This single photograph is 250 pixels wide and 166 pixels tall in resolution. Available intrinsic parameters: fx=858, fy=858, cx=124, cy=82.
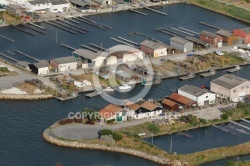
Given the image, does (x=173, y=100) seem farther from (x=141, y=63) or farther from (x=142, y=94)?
(x=141, y=63)

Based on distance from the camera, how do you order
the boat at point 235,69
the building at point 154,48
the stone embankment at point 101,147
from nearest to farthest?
the stone embankment at point 101,147 < the boat at point 235,69 < the building at point 154,48

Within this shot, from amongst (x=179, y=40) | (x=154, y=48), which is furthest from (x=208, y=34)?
(x=154, y=48)

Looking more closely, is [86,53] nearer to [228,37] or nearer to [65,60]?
[65,60]

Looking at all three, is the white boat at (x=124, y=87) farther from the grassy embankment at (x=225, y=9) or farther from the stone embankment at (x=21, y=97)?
the grassy embankment at (x=225, y=9)

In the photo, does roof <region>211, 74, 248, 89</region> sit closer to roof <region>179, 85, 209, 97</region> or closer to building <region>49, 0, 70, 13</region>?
roof <region>179, 85, 209, 97</region>

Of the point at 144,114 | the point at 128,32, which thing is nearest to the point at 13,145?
the point at 144,114

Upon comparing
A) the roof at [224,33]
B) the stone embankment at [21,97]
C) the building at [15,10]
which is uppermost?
the stone embankment at [21,97]

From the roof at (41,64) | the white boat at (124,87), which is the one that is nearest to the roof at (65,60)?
the roof at (41,64)

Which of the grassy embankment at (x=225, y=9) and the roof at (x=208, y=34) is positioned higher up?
the roof at (x=208, y=34)
